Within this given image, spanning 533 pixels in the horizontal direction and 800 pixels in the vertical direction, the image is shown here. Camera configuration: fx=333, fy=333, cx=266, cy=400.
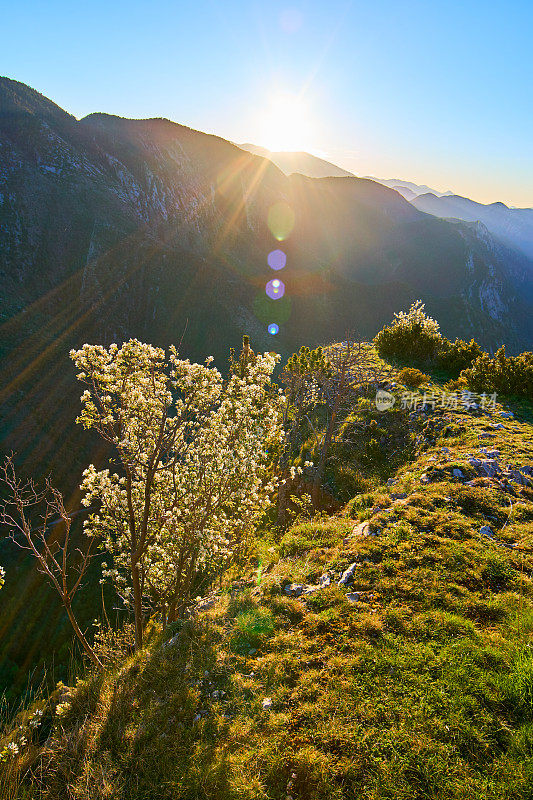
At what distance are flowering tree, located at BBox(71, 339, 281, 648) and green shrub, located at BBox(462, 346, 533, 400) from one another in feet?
48.6

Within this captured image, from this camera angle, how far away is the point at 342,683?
5.92m

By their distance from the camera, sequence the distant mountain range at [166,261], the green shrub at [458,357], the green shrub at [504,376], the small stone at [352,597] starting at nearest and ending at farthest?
the small stone at [352,597] < the green shrub at [504,376] < the green shrub at [458,357] < the distant mountain range at [166,261]

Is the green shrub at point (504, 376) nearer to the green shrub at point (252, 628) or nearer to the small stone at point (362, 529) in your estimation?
the small stone at point (362, 529)

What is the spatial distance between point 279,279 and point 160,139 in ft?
177

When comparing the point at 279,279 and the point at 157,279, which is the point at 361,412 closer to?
the point at 157,279

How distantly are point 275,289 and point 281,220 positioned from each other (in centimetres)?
4664

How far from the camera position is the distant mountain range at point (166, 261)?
44.4 meters

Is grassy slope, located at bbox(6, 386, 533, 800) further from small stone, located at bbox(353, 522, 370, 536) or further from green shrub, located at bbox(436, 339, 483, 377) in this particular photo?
green shrub, located at bbox(436, 339, 483, 377)

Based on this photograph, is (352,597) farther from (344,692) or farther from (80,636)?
(80,636)

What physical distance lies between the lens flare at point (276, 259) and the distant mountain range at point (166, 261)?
2.67m

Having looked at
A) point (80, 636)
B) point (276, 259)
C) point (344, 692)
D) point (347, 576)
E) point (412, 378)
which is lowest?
point (80, 636)

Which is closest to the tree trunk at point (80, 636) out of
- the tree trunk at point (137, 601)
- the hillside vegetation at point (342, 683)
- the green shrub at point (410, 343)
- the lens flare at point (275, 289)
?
the hillside vegetation at point (342, 683)

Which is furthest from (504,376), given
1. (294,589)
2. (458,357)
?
(294,589)

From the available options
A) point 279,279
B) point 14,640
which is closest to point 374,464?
point 14,640
